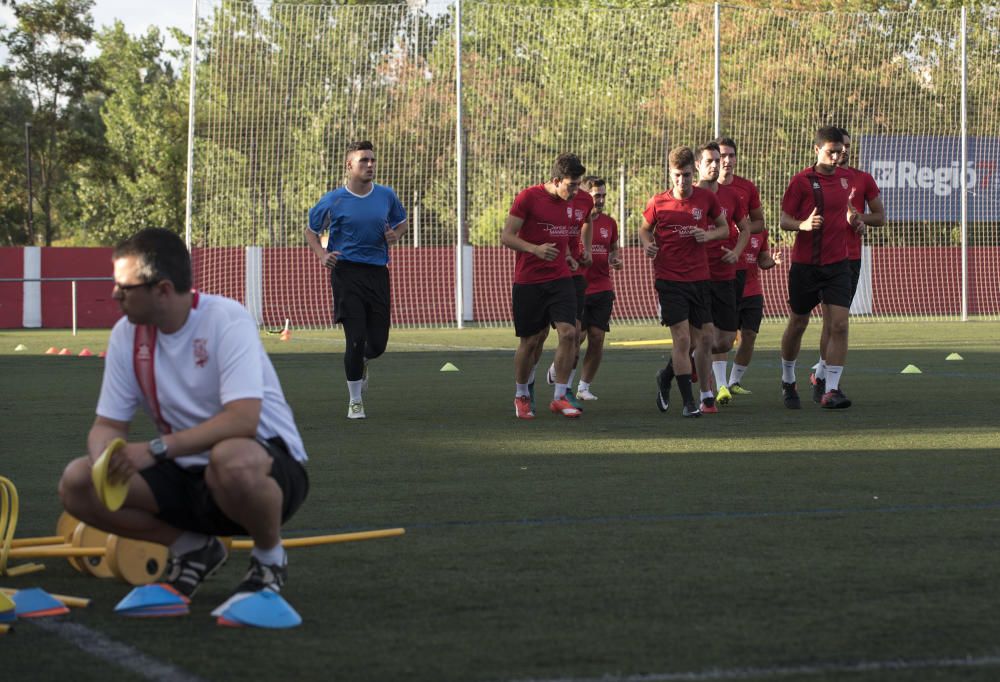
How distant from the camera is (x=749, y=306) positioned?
14.1m

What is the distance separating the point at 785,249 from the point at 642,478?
29.5 metres

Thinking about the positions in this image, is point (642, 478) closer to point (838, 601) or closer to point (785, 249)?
point (838, 601)

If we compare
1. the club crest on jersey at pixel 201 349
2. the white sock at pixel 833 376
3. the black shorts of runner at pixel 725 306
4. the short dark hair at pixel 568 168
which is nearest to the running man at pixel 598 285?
the black shorts of runner at pixel 725 306

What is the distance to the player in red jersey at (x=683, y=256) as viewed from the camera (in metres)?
12.1

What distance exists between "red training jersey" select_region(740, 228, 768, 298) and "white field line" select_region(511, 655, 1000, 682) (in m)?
9.80

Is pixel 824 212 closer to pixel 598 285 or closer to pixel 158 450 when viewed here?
pixel 598 285

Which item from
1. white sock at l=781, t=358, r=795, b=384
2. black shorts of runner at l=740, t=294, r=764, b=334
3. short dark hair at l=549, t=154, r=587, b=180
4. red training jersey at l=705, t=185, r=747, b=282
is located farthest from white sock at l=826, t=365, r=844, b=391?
short dark hair at l=549, t=154, r=587, b=180

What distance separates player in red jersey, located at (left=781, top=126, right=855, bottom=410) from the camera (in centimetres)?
1238

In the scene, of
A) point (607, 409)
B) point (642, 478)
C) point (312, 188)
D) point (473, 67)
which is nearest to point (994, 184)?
point (473, 67)

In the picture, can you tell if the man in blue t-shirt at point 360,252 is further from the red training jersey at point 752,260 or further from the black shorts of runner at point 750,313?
the black shorts of runner at point 750,313

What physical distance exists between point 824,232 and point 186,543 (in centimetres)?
830

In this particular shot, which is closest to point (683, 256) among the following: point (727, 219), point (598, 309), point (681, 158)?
point (681, 158)

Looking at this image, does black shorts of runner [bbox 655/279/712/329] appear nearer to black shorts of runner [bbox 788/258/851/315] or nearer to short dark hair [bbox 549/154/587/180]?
black shorts of runner [bbox 788/258/851/315]

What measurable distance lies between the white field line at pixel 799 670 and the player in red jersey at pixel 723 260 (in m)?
8.45
